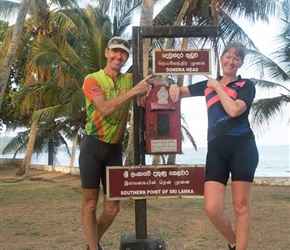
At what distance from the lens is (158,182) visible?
12.5 feet

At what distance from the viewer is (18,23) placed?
850cm

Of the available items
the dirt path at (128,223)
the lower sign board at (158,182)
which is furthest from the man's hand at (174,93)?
the dirt path at (128,223)

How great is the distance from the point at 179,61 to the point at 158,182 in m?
1.17

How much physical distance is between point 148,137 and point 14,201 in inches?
308

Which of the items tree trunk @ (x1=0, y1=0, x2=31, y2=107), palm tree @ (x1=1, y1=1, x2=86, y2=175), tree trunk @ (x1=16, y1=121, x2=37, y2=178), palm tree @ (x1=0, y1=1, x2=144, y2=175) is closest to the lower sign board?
tree trunk @ (x1=0, y1=0, x2=31, y2=107)

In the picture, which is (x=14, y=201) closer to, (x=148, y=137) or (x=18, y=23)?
(x=18, y=23)

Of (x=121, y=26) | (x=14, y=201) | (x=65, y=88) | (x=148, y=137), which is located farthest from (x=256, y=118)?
(x=148, y=137)

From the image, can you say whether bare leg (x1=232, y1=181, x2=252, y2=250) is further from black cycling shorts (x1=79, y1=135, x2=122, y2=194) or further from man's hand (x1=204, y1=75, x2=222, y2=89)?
black cycling shorts (x1=79, y1=135, x2=122, y2=194)

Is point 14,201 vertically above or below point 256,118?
below

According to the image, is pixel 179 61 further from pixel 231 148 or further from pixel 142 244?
pixel 142 244

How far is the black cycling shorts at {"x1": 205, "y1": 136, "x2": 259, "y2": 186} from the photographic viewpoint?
10.6 feet

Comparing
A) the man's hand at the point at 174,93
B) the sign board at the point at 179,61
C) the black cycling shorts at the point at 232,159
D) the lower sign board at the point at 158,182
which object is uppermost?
the sign board at the point at 179,61

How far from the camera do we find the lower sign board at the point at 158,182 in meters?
3.75

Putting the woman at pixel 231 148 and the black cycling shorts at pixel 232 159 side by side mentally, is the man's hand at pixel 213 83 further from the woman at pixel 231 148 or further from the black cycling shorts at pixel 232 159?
the black cycling shorts at pixel 232 159
